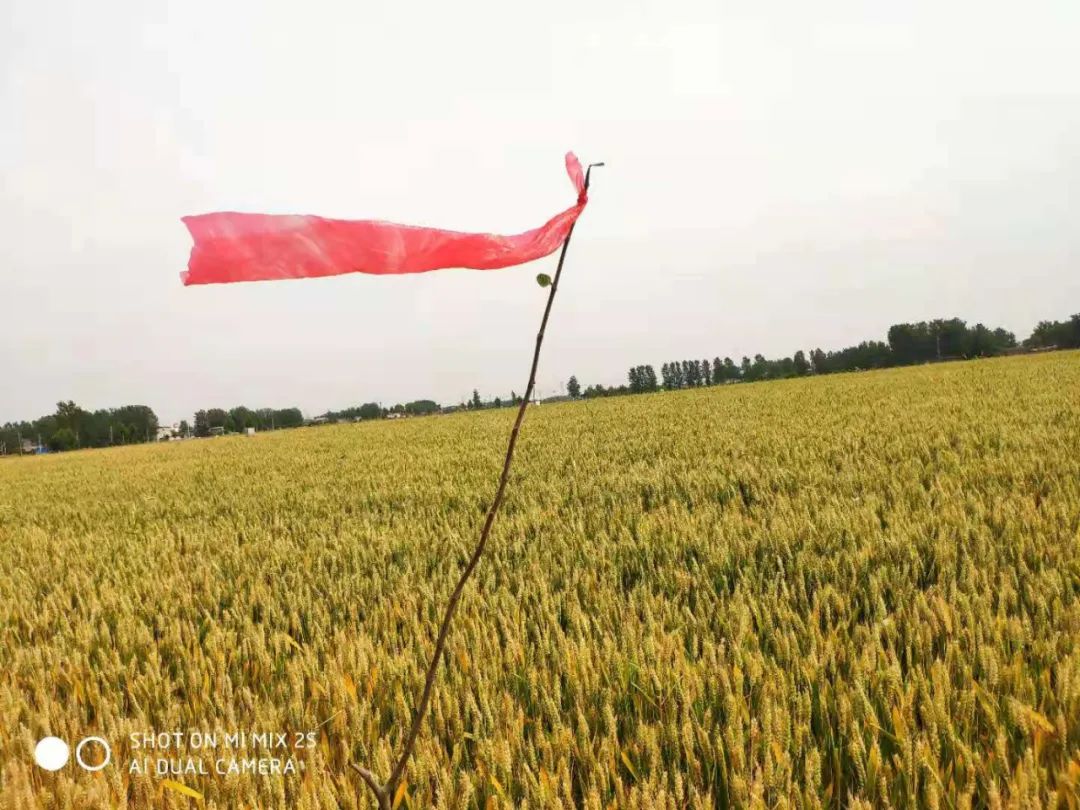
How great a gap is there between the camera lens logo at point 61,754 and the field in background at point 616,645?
4 cm

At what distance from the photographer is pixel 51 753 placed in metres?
1.83

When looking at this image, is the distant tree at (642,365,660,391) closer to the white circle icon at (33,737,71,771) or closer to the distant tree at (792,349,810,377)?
the distant tree at (792,349,810,377)

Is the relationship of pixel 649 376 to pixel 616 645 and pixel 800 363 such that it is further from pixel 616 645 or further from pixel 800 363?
pixel 616 645

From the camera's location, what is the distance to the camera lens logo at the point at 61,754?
178 centimetres

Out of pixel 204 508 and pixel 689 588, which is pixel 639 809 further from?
pixel 204 508

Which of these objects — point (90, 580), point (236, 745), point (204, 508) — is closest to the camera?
point (236, 745)

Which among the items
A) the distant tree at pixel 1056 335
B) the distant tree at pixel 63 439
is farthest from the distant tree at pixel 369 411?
the distant tree at pixel 1056 335

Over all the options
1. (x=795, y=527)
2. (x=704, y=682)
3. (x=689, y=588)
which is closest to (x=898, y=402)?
(x=795, y=527)

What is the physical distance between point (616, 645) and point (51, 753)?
5.65ft

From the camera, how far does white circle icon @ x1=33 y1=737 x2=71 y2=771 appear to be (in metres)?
1.78

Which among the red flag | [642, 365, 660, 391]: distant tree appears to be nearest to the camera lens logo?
the red flag

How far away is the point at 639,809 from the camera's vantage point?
1408 mm

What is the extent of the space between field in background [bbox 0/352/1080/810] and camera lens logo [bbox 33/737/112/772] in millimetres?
35

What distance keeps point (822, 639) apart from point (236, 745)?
71.9 inches
